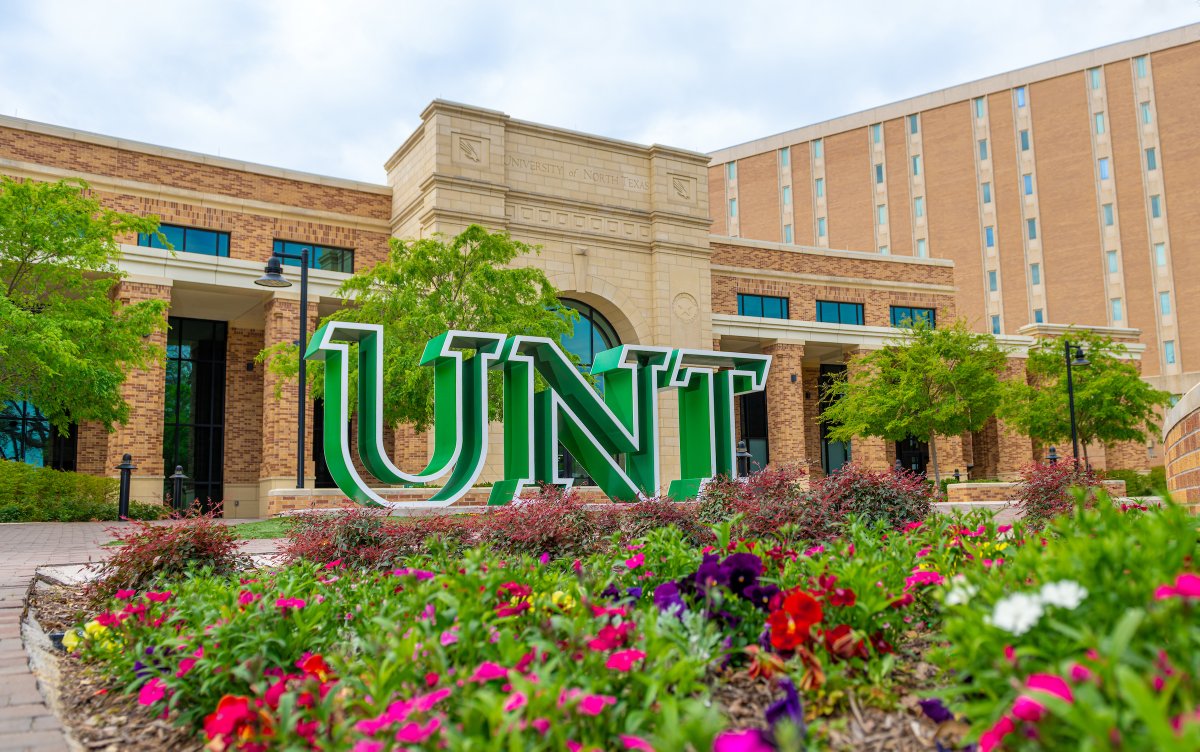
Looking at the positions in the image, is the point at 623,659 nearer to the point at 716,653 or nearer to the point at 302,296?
the point at 716,653

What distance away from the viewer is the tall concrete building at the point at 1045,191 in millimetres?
54188

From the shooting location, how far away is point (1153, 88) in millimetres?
55406

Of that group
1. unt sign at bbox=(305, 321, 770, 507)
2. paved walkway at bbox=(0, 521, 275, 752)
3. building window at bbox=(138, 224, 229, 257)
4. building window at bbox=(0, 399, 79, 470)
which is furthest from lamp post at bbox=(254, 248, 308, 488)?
building window at bbox=(0, 399, 79, 470)

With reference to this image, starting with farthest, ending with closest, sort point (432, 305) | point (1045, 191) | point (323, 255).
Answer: point (1045, 191) < point (323, 255) < point (432, 305)

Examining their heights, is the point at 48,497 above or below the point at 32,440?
below

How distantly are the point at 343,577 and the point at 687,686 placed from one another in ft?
12.2

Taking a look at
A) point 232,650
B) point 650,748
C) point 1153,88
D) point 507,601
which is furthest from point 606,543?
point 1153,88

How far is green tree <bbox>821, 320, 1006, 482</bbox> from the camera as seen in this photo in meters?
30.9

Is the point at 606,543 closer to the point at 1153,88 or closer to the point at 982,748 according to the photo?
the point at 982,748

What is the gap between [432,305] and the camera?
21766mm

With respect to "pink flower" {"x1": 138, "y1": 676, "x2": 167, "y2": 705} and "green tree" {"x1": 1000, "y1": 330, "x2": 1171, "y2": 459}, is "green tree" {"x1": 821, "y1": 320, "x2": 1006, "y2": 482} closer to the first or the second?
"green tree" {"x1": 1000, "y1": 330, "x2": 1171, "y2": 459}

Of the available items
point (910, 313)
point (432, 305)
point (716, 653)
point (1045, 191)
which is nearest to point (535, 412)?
point (432, 305)

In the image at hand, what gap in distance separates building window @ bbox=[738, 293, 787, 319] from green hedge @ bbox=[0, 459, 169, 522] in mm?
21181

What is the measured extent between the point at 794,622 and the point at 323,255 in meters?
26.7
